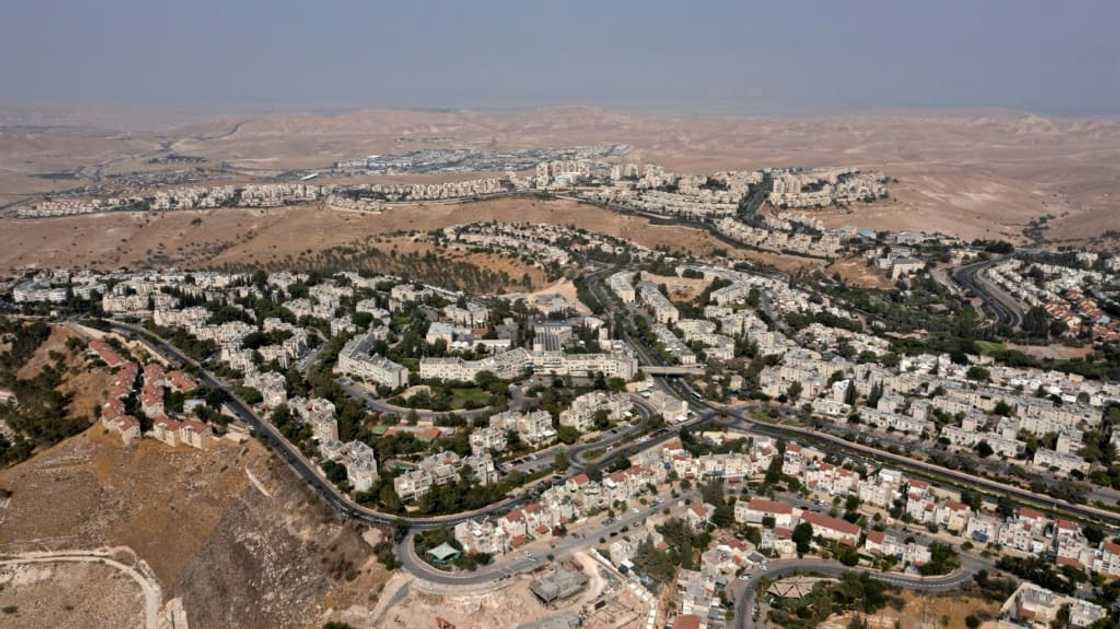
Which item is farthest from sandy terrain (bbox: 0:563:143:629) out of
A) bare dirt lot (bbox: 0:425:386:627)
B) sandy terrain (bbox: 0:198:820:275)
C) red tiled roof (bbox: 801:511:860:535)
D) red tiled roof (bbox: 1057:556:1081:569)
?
sandy terrain (bbox: 0:198:820:275)

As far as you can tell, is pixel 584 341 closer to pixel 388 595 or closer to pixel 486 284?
pixel 486 284

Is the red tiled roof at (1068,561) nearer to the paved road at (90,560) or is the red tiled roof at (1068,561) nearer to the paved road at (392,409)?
the paved road at (392,409)

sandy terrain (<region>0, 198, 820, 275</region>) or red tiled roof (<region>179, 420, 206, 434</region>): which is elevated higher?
sandy terrain (<region>0, 198, 820, 275</region>)

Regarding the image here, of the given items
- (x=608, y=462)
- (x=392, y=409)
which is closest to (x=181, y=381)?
(x=392, y=409)

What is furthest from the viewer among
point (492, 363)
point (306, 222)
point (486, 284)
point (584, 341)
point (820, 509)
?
point (306, 222)

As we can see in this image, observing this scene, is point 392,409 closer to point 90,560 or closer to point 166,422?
point 166,422

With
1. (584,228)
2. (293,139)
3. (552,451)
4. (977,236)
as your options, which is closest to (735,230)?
(584,228)

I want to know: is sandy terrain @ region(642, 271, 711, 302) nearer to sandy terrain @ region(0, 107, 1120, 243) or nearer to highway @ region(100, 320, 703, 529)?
highway @ region(100, 320, 703, 529)
